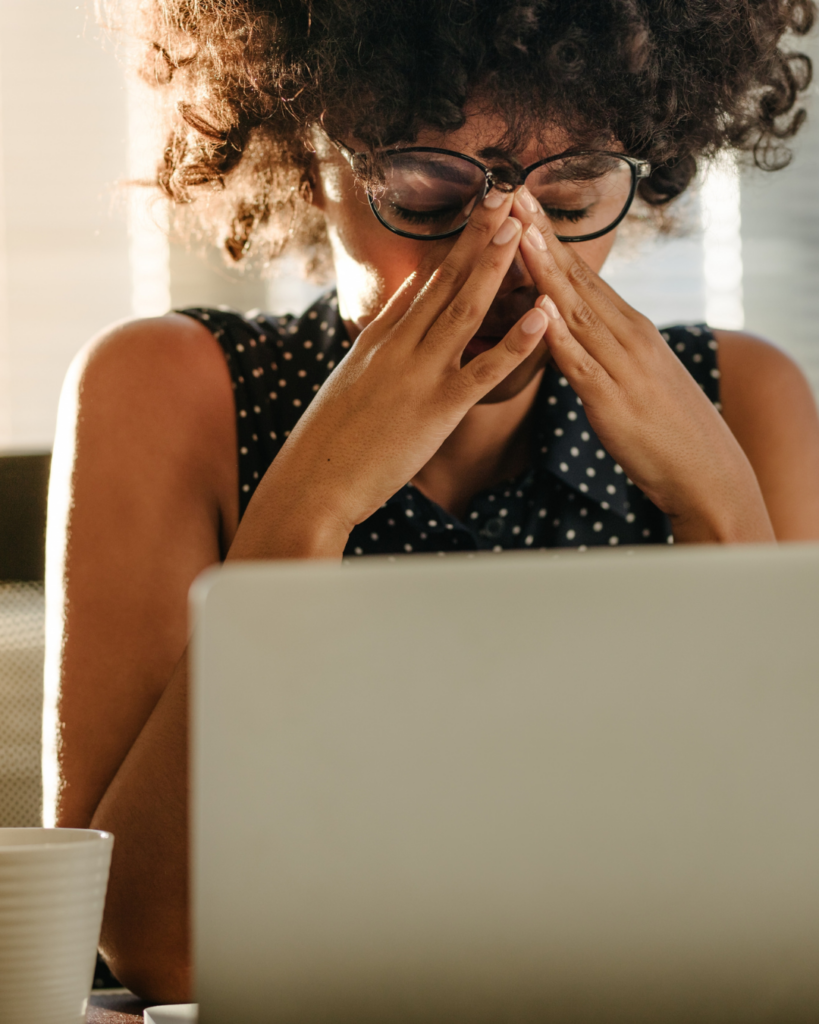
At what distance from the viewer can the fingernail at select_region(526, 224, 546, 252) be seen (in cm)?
80

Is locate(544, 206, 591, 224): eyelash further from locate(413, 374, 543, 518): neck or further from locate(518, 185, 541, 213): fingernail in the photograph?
locate(413, 374, 543, 518): neck

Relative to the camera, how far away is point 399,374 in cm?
78

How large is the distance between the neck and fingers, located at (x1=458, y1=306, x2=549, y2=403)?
267mm

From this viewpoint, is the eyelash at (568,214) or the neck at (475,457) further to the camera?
the neck at (475,457)

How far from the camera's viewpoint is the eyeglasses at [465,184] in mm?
834

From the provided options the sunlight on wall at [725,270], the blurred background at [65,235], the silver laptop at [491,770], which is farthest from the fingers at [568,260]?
the sunlight on wall at [725,270]

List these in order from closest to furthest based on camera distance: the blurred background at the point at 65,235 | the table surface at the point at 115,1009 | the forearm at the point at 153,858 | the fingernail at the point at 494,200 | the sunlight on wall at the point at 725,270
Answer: the table surface at the point at 115,1009 < the forearm at the point at 153,858 < the fingernail at the point at 494,200 < the blurred background at the point at 65,235 < the sunlight on wall at the point at 725,270

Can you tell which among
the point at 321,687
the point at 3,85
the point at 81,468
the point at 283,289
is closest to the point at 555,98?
the point at 81,468

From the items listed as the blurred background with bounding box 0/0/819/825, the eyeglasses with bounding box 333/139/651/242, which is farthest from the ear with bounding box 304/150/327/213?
the blurred background with bounding box 0/0/819/825

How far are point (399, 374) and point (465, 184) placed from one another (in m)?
0.19

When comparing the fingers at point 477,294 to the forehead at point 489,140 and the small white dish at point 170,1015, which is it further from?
the small white dish at point 170,1015

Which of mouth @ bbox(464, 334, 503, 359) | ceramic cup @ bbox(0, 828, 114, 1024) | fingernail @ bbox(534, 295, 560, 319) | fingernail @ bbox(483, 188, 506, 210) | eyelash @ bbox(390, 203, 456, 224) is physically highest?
fingernail @ bbox(483, 188, 506, 210)

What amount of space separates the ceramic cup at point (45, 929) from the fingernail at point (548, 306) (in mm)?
531

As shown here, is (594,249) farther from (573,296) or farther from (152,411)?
(152,411)
